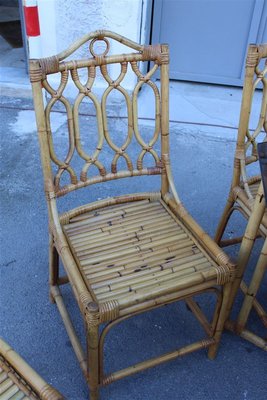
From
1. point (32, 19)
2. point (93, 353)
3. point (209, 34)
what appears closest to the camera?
point (93, 353)

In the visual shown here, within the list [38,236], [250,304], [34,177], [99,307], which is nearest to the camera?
[99,307]

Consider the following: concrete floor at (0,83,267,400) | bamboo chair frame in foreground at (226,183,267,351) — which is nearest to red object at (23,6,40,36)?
concrete floor at (0,83,267,400)

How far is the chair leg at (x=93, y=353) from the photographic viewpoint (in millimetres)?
1153

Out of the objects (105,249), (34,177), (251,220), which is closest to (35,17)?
(34,177)

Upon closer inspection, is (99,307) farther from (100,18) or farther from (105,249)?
(100,18)

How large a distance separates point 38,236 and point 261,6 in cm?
231

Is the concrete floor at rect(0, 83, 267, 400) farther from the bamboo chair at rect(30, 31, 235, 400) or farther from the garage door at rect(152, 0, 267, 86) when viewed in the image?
the garage door at rect(152, 0, 267, 86)

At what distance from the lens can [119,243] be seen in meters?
1.45

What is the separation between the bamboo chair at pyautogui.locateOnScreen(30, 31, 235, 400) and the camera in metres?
1.25

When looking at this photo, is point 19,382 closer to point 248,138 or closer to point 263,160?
point 263,160

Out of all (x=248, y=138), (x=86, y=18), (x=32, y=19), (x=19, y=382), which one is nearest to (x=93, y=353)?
(x=19, y=382)

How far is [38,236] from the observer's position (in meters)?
2.07

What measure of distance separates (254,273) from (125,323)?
1.87 ft

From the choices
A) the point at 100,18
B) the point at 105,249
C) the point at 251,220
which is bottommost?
the point at 105,249
